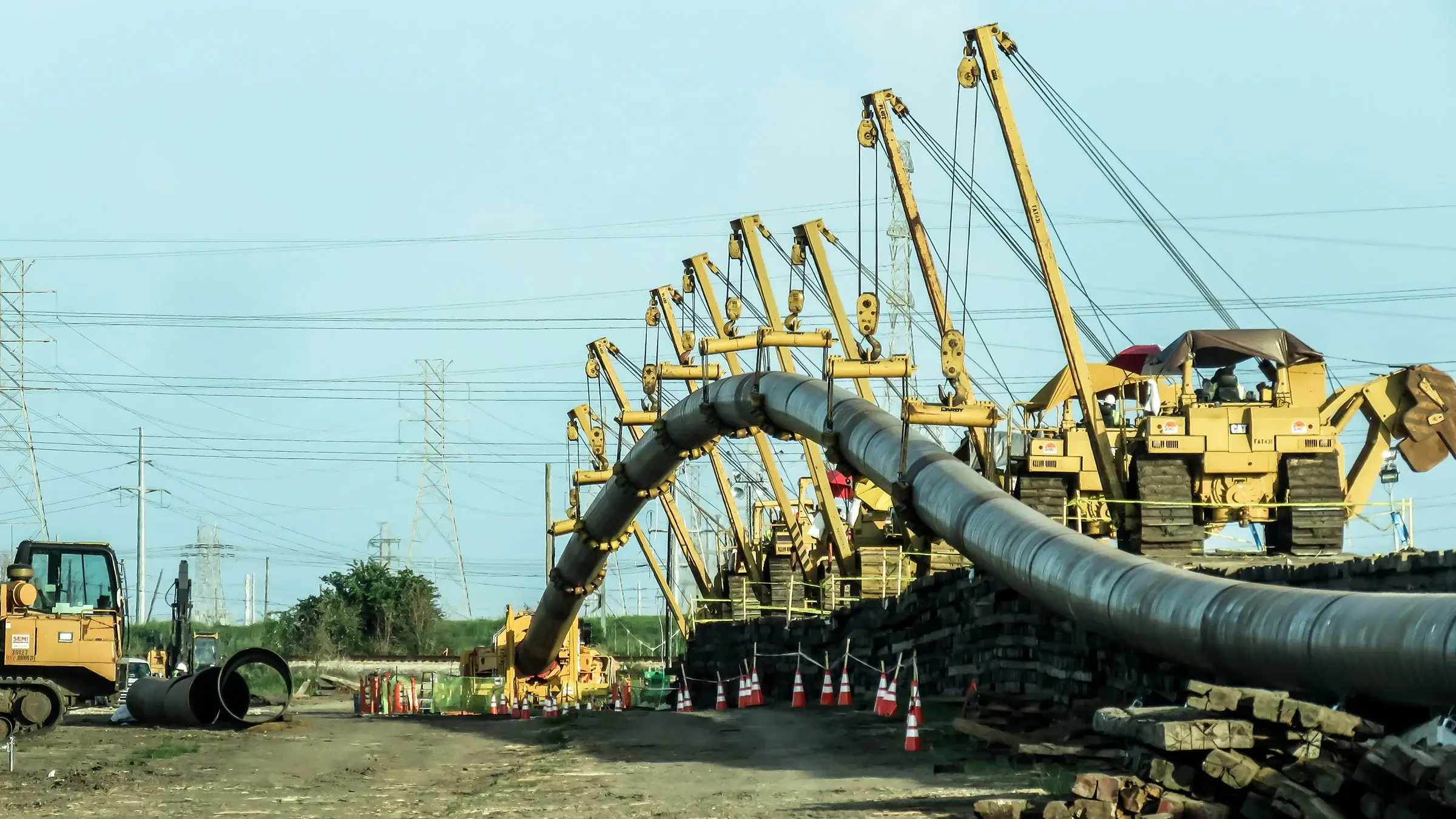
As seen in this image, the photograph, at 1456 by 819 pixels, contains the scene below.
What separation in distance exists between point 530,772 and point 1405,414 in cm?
1783

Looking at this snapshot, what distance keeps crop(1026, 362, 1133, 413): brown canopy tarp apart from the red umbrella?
→ 81cm

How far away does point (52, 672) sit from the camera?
28109mm

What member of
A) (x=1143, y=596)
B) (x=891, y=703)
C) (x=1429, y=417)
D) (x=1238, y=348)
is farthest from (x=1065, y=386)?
(x=1143, y=596)

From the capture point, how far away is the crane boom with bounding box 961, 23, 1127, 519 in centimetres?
2648

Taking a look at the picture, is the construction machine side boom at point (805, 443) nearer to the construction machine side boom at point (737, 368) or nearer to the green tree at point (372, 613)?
the construction machine side boom at point (737, 368)

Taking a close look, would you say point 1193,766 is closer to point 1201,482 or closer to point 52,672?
point 1201,482

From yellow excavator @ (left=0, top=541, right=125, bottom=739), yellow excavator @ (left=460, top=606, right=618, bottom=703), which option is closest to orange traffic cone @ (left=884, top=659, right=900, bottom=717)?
yellow excavator @ (left=0, top=541, right=125, bottom=739)

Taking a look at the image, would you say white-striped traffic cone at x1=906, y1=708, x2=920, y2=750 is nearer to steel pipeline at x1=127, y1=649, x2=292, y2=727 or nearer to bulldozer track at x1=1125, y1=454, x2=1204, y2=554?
bulldozer track at x1=1125, y1=454, x2=1204, y2=554

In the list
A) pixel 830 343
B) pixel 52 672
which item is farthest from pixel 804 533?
pixel 52 672

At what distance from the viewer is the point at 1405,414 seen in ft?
94.2

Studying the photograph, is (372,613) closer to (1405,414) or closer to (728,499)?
(728,499)

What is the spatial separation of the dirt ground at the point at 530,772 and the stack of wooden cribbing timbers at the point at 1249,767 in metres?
1.92

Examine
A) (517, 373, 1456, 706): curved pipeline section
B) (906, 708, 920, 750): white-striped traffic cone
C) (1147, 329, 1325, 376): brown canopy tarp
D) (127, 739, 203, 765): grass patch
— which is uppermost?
(1147, 329, 1325, 376): brown canopy tarp

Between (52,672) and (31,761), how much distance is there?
8.28 m
